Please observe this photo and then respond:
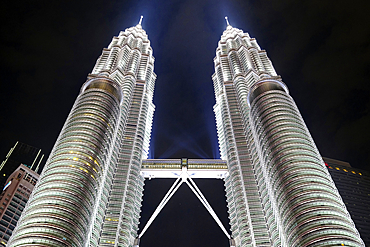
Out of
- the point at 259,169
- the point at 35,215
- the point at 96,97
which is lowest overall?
the point at 35,215

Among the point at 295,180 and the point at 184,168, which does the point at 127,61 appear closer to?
the point at 184,168

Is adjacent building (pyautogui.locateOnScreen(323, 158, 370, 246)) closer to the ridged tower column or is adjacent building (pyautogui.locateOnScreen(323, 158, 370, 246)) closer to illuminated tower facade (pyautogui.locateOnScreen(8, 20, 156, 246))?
the ridged tower column

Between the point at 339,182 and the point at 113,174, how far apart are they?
133m

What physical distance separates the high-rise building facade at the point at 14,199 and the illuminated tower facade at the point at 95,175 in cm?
6303

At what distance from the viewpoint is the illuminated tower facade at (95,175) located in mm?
85250

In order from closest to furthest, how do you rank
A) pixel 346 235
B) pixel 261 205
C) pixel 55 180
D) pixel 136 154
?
pixel 346 235 → pixel 55 180 → pixel 261 205 → pixel 136 154

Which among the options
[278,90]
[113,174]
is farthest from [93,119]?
[278,90]

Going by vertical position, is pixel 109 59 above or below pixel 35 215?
above

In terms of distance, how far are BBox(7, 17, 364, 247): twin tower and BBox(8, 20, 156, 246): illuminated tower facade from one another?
1.02 ft

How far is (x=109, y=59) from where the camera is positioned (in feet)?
573

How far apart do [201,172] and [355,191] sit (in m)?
103

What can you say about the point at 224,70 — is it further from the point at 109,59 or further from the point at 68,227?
the point at 68,227

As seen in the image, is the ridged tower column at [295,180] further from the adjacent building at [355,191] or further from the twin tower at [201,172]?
the adjacent building at [355,191]

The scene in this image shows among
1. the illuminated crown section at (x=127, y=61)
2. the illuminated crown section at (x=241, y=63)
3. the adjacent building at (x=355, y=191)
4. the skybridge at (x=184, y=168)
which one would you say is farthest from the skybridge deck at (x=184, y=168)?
the adjacent building at (x=355, y=191)
